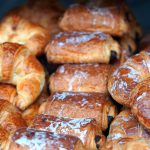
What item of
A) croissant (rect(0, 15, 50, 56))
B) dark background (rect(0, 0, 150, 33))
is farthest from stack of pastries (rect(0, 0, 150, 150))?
dark background (rect(0, 0, 150, 33))

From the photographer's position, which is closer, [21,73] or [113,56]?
[21,73]

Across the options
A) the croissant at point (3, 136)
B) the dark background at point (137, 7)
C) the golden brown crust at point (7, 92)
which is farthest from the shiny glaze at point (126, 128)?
the dark background at point (137, 7)

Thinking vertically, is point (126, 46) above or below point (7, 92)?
above

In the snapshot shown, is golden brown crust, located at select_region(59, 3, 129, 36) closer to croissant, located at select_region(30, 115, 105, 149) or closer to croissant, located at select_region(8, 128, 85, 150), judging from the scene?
croissant, located at select_region(30, 115, 105, 149)

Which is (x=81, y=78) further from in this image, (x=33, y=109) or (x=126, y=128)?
(x=126, y=128)

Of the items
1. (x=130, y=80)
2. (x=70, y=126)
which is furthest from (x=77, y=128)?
(x=130, y=80)

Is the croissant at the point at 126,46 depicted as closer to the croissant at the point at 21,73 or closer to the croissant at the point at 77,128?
the croissant at the point at 21,73

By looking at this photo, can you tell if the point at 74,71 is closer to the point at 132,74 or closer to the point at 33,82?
the point at 33,82
